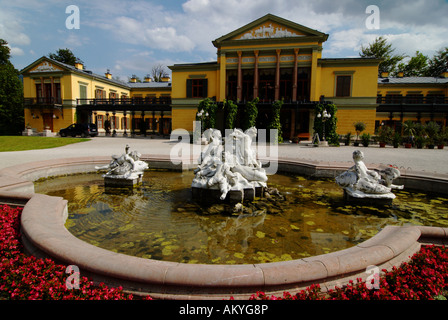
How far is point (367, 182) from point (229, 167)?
2.99m

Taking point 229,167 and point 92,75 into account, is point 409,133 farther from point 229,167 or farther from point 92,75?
point 92,75

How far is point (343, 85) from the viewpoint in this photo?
26.7 meters

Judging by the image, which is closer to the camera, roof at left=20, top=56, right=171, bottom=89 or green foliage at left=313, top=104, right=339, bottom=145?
green foliage at left=313, top=104, right=339, bottom=145

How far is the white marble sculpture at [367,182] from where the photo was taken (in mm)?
5406

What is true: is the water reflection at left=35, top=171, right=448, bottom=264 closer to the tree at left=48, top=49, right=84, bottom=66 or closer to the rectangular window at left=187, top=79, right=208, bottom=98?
the rectangular window at left=187, top=79, right=208, bottom=98

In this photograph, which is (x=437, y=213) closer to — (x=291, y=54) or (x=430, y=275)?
(x=430, y=275)

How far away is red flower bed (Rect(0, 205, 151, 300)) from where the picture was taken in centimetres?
225

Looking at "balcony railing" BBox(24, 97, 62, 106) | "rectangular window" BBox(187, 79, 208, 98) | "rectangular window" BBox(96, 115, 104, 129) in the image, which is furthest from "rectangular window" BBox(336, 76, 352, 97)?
"balcony railing" BBox(24, 97, 62, 106)

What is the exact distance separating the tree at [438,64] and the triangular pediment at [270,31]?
31201 millimetres

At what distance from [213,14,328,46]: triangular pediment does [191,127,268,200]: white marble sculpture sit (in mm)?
23842

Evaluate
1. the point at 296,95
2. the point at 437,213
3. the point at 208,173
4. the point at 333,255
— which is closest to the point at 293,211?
the point at 208,173

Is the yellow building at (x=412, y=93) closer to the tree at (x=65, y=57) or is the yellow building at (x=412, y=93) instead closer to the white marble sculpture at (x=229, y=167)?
the white marble sculpture at (x=229, y=167)

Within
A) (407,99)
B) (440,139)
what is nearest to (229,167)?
(440,139)
